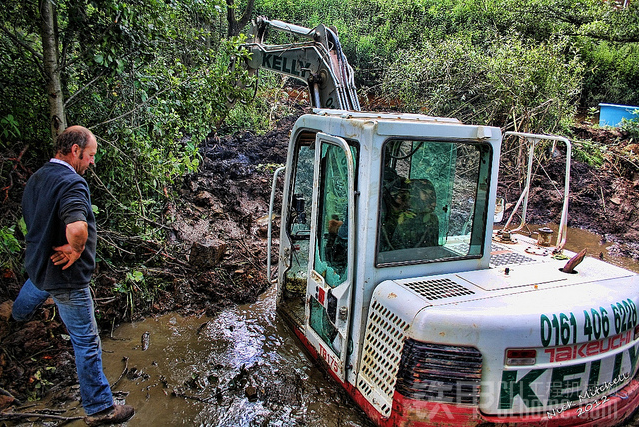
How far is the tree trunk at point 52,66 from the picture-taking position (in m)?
3.84

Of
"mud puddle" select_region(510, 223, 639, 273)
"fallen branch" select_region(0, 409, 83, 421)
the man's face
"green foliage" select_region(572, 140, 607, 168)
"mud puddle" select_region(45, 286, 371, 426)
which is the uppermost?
the man's face

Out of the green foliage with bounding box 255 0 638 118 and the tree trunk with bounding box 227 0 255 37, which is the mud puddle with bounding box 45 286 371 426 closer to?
the green foliage with bounding box 255 0 638 118

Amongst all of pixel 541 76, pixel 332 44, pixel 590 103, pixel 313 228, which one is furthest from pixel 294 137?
pixel 590 103

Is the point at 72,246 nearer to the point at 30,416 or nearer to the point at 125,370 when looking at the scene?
the point at 30,416

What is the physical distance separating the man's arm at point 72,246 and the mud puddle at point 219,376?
1.25 meters

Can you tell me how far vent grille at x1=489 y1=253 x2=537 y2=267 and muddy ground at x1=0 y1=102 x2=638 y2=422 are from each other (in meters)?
2.86

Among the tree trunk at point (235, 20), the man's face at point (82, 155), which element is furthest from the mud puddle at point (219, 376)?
the tree trunk at point (235, 20)

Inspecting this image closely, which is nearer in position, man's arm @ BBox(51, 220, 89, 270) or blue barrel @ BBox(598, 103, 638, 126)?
man's arm @ BBox(51, 220, 89, 270)

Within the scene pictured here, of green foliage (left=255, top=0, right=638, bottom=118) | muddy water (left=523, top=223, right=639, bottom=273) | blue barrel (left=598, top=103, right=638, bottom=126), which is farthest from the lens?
blue barrel (left=598, top=103, right=638, bottom=126)

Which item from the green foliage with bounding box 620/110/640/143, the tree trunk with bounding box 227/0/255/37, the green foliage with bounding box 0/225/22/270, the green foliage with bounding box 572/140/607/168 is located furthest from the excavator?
the tree trunk with bounding box 227/0/255/37

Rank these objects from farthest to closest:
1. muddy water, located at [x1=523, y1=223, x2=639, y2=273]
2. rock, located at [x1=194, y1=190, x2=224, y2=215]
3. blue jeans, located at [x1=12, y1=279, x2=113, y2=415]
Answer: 1. rock, located at [x1=194, y1=190, x2=224, y2=215]
2. muddy water, located at [x1=523, y1=223, x2=639, y2=273]
3. blue jeans, located at [x1=12, y1=279, x2=113, y2=415]

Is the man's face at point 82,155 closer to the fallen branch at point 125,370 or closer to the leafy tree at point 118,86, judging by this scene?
the leafy tree at point 118,86

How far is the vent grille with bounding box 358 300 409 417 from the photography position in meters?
2.69

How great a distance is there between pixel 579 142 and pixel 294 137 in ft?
29.0
